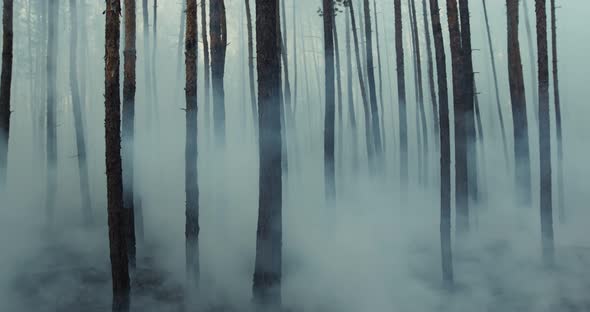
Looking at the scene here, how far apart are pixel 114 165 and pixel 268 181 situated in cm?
201

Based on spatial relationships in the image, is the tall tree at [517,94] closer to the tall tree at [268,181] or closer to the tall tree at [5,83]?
the tall tree at [268,181]

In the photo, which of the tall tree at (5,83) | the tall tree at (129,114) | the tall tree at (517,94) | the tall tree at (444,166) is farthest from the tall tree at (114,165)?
the tall tree at (517,94)

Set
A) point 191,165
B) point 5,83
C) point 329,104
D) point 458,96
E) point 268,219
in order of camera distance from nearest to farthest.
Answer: point 268,219
point 458,96
point 191,165
point 5,83
point 329,104

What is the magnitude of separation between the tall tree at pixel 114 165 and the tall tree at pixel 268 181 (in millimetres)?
1786

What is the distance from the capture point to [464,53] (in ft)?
31.2

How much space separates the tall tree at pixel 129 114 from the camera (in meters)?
9.09

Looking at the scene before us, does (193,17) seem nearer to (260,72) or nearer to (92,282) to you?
(260,72)

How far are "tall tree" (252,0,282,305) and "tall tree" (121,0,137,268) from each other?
11.6 ft

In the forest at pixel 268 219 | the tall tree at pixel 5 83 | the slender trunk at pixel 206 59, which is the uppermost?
the slender trunk at pixel 206 59

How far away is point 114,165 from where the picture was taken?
612 cm

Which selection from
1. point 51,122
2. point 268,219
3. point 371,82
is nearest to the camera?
point 268,219

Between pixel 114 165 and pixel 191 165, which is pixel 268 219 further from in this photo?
pixel 191 165

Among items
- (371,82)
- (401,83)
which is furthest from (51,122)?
(401,83)

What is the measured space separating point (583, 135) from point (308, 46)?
85.8 ft
